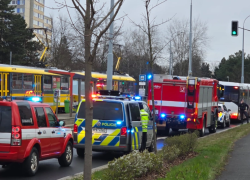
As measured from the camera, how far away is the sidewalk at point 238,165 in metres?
9.36

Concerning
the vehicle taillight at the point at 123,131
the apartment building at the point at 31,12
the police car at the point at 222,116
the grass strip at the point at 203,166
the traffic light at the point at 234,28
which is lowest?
the police car at the point at 222,116

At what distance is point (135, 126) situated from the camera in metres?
13.1

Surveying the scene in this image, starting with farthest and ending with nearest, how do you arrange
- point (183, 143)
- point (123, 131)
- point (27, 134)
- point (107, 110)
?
point (107, 110), point (123, 131), point (183, 143), point (27, 134)

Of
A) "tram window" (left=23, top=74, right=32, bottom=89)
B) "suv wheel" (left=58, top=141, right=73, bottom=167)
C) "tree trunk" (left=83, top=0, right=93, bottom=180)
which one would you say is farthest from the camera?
"tram window" (left=23, top=74, right=32, bottom=89)

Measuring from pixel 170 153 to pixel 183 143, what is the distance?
4.04 feet

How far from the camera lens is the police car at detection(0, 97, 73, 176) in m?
9.20

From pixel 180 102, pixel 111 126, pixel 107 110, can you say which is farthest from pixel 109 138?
pixel 180 102

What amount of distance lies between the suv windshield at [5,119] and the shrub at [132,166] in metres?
2.63

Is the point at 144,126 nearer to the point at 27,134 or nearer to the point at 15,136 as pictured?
the point at 27,134

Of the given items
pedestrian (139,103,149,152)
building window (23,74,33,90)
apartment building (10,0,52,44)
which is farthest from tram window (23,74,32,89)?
apartment building (10,0,52,44)

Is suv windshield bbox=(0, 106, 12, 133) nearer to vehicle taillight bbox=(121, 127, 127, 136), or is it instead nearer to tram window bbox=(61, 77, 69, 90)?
vehicle taillight bbox=(121, 127, 127, 136)

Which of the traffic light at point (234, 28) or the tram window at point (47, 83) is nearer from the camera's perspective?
the traffic light at point (234, 28)

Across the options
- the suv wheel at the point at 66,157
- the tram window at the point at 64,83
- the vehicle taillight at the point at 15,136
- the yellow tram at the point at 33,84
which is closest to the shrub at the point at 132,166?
the vehicle taillight at the point at 15,136

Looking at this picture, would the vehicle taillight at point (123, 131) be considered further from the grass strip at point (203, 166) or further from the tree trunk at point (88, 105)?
the tree trunk at point (88, 105)
